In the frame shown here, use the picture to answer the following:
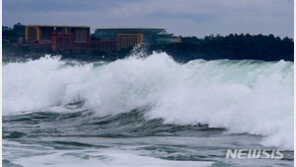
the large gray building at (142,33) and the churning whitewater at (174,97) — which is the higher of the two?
the large gray building at (142,33)

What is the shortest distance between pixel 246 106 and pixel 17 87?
14713 millimetres

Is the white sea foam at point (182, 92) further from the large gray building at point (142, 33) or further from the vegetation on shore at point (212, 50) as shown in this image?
the large gray building at point (142, 33)

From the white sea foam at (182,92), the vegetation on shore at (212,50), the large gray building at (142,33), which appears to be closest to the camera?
the white sea foam at (182,92)

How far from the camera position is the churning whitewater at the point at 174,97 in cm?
1291

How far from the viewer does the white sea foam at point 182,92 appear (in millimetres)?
13125

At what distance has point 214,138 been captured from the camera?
1216cm

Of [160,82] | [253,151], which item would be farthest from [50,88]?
[253,151]

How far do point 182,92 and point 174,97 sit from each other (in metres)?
0.39

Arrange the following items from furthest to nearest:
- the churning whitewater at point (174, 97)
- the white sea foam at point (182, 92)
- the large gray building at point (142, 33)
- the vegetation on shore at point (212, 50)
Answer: the large gray building at point (142, 33) < the vegetation on shore at point (212, 50) < the white sea foam at point (182, 92) < the churning whitewater at point (174, 97)

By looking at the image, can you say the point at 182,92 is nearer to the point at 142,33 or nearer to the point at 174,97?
the point at 174,97

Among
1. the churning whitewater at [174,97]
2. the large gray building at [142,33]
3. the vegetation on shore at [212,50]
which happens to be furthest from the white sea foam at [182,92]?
the large gray building at [142,33]

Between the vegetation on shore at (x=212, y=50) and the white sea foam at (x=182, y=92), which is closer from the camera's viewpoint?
the white sea foam at (x=182, y=92)

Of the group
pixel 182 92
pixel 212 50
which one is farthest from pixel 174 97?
pixel 212 50

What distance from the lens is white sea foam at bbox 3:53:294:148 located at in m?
13.1
